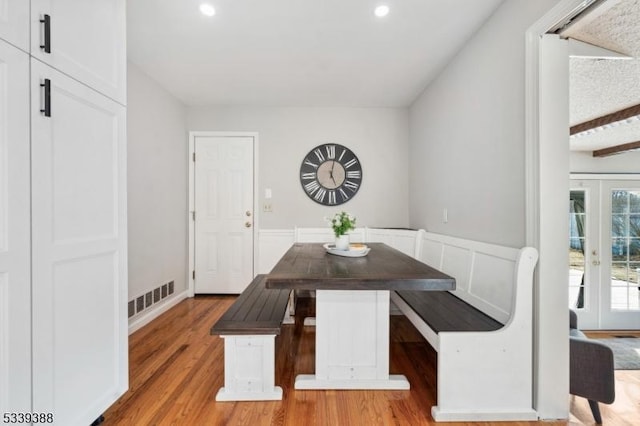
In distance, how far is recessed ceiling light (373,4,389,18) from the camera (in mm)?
1911

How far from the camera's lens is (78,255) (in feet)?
4.08

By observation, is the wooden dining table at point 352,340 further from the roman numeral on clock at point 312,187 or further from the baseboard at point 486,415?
the roman numeral on clock at point 312,187

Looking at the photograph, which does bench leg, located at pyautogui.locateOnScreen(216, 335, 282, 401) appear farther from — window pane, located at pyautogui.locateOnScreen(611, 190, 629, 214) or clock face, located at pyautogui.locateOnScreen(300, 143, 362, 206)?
window pane, located at pyautogui.locateOnScreen(611, 190, 629, 214)

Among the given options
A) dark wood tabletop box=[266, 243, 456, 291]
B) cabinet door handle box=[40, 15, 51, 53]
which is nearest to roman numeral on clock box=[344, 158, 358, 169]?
dark wood tabletop box=[266, 243, 456, 291]

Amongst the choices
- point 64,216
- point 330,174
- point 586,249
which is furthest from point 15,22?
point 586,249

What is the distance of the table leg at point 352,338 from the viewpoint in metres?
1.78

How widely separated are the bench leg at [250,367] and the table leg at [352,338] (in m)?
0.21

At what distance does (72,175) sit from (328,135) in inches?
114

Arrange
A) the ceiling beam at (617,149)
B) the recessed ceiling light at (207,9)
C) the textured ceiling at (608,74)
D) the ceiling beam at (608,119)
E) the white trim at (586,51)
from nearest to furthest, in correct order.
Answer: the textured ceiling at (608,74) < the white trim at (586,51) < the recessed ceiling light at (207,9) < the ceiling beam at (608,119) < the ceiling beam at (617,149)

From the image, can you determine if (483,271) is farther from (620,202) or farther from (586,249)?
(620,202)

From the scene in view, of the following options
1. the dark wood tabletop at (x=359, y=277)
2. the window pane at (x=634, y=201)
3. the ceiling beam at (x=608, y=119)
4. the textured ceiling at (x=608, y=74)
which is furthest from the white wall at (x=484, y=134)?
the window pane at (x=634, y=201)

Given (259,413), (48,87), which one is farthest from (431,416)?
(48,87)

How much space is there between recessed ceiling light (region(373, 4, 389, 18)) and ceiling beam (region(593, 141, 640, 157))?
3.41 meters

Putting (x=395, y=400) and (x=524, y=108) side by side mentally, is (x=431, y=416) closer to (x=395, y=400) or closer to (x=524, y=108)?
(x=395, y=400)
